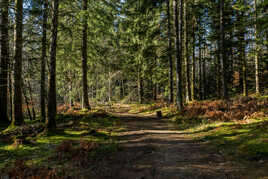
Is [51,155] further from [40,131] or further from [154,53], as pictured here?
[154,53]

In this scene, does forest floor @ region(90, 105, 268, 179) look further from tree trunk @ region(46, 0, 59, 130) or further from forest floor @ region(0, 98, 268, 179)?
tree trunk @ region(46, 0, 59, 130)

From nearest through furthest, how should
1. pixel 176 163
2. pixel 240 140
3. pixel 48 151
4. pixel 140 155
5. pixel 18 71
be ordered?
pixel 176 163, pixel 140 155, pixel 240 140, pixel 48 151, pixel 18 71

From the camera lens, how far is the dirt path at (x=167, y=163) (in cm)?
424

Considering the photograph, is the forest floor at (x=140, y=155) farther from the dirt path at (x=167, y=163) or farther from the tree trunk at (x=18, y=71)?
the tree trunk at (x=18, y=71)

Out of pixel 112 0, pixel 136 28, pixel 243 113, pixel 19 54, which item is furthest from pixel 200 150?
pixel 136 28

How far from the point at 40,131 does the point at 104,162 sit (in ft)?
16.9

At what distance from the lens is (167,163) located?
4973 millimetres

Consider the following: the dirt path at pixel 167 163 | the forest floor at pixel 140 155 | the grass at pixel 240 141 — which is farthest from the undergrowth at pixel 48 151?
the grass at pixel 240 141

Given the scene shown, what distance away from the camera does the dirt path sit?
4242 millimetres

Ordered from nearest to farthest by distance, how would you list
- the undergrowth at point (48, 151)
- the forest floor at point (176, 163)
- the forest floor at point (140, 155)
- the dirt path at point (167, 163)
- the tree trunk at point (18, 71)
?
the forest floor at point (176, 163)
the dirt path at point (167, 163)
the forest floor at point (140, 155)
the undergrowth at point (48, 151)
the tree trunk at point (18, 71)

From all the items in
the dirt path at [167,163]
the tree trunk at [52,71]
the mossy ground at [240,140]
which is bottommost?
the dirt path at [167,163]

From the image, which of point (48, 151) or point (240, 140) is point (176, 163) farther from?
point (48, 151)

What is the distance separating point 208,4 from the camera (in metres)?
17.8

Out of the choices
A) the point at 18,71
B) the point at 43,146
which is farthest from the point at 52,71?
the point at 43,146
